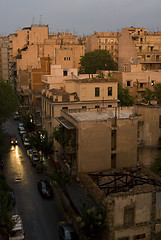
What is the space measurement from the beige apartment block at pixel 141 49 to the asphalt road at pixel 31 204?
29087 millimetres

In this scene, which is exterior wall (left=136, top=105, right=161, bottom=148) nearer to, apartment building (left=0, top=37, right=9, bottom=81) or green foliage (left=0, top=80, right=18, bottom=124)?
green foliage (left=0, top=80, right=18, bottom=124)

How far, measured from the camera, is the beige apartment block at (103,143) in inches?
930

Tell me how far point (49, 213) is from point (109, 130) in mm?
8298

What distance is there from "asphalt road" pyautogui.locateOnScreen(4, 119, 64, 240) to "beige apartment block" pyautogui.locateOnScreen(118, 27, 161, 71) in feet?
95.4

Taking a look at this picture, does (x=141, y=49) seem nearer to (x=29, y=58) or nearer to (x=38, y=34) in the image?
(x=29, y=58)

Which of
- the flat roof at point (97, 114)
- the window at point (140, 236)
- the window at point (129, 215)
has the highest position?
the flat roof at point (97, 114)

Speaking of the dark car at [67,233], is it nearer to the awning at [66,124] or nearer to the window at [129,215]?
the window at [129,215]

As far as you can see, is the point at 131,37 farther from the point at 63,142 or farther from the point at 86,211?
the point at 86,211

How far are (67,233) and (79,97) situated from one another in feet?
58.9

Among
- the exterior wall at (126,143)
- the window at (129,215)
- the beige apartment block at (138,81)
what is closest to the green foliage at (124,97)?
the beige apartment block at (138,81)

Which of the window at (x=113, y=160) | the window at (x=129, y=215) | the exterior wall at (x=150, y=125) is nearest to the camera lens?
Answer: the window at (x=129, y=215)

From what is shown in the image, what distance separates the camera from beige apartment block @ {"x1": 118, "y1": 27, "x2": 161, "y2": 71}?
5628 centimetres

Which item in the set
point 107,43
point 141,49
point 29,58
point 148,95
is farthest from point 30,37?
point 148,95

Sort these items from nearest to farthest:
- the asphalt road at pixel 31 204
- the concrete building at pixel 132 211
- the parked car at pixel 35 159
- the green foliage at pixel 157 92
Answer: the concrete building at pixel 132 211 < the asphalt road at pixel 31 204 < the parked car at pixel 35 159 < the green foliage at pixel 157 92
